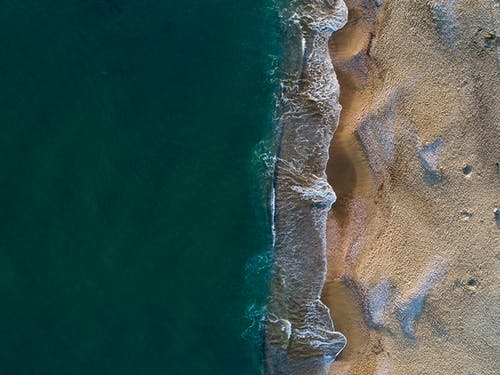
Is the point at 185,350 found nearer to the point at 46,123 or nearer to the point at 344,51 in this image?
the point at 46,123

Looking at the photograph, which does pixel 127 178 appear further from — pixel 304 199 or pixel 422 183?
pixel 422 183

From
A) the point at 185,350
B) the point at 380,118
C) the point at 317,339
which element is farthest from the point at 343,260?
the point at 185,350

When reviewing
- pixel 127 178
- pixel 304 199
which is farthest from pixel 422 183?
pixel 127 178

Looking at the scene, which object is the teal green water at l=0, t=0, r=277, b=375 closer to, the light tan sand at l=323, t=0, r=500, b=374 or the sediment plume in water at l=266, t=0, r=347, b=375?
the sediment plume in water at l=266, t=0, r=347, b=375

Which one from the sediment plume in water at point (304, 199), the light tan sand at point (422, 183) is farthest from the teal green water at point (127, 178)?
the light tan sand at point (422, 183)

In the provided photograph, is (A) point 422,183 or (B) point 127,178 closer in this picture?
(A) point 422,183

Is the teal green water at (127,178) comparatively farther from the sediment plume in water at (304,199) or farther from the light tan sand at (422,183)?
the light tan sand at (422,183)
